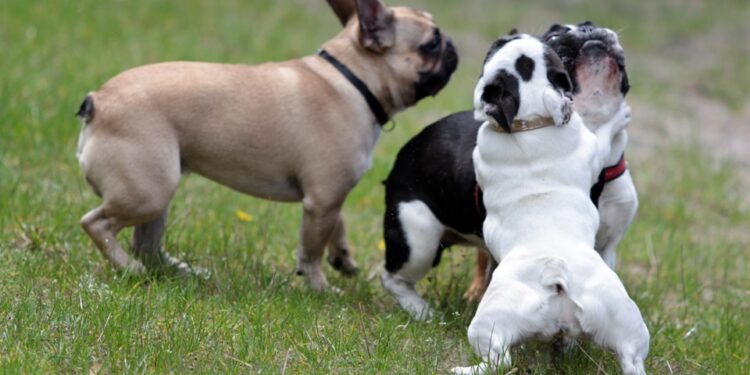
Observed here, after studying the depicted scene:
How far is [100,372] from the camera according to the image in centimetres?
372

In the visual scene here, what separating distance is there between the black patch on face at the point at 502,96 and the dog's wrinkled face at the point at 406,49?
1333 millimetres

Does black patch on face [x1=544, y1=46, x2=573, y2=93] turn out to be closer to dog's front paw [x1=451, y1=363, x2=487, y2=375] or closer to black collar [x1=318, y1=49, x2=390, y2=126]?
dog's front paw [x1=451, y1=363, x2=487, y2=375]

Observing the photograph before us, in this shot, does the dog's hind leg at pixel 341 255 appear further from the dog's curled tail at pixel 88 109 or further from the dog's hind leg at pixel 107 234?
the dog's curled tail at pixel 88 109

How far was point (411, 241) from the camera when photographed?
4785 millimetres

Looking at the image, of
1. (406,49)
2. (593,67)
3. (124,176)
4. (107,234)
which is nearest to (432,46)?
(406,49)

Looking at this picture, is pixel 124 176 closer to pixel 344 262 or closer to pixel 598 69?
pixel 344 262

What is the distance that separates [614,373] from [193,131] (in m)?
2.10

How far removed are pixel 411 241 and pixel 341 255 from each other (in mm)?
1038

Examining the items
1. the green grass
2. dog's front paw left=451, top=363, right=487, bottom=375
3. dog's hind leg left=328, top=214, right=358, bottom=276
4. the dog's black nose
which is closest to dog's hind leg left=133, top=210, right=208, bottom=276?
the green grass

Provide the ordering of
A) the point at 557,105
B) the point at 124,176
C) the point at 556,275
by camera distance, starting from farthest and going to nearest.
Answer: the point at 124,176 < the point at 557,105 < the point at 556,275

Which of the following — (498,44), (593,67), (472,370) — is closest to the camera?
(472,370)

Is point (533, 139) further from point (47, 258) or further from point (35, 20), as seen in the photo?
point (35, 20)

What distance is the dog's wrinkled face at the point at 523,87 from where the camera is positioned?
13.3 feet

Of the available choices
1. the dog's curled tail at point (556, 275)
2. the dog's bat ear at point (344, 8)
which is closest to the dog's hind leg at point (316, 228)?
the dog's bat ear at point (344, 8)
